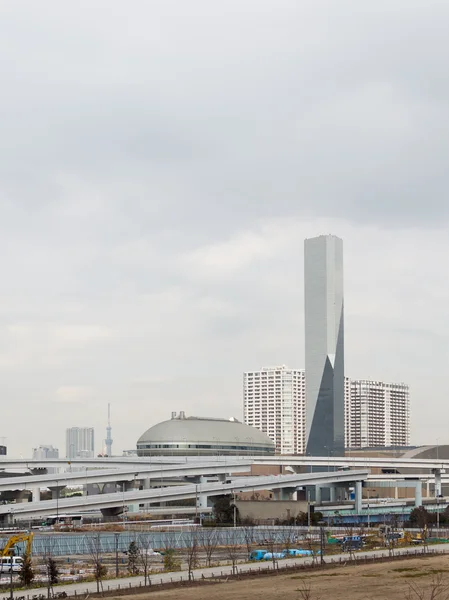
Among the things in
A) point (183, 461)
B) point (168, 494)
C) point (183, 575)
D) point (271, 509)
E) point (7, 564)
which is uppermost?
point (183, 575)

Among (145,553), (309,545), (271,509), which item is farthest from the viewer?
(271,509)

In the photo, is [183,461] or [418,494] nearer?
[418,494]

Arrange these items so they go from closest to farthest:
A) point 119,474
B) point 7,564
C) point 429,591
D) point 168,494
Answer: point 429,591
point 7,564
point 168,494
point 119,474

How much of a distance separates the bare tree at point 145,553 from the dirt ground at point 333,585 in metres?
5.50

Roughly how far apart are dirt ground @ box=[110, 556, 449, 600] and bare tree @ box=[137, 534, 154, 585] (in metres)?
5.50

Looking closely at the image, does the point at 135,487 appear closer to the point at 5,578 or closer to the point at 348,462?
the point at 348,462

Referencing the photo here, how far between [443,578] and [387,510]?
11016 cm

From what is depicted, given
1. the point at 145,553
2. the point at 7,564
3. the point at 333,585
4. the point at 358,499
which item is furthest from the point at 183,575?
the point at 358,499

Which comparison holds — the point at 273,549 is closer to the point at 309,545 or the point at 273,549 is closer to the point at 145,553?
the point at 309,545

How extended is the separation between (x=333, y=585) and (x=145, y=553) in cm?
2766

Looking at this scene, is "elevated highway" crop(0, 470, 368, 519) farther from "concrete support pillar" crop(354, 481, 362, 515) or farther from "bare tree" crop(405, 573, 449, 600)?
"bare tree" crop(405, 573, 449, 600)

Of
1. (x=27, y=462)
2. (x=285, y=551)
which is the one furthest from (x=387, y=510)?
(x=285, y=551)

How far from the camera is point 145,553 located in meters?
78.9

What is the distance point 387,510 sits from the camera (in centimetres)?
16575
